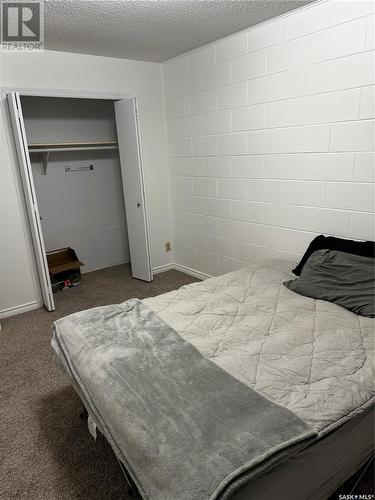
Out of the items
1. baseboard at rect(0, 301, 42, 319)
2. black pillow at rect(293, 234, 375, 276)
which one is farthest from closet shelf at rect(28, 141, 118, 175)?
black pillow at rect(293, 234, 375, 276)

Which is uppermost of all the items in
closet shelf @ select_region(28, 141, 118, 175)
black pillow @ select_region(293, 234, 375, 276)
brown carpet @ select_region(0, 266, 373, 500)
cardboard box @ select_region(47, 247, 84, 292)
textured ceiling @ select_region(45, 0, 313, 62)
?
textured ceiling @ select_region(45, 0, 313, 62)

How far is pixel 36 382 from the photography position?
2.41 m

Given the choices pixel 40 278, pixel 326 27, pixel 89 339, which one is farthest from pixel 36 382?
pixel 326 27

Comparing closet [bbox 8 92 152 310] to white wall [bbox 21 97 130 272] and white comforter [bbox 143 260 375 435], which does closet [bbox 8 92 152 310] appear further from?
white comforter [bbox 143 260 375 435]

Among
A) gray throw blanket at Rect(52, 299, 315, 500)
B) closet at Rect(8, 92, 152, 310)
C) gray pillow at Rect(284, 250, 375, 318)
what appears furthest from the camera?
closet at Rect(8, 92, 152, 310)

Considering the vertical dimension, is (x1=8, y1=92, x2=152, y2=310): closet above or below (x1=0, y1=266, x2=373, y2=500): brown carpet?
above

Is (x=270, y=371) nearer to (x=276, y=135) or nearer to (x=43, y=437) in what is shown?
(x=43, y=437)

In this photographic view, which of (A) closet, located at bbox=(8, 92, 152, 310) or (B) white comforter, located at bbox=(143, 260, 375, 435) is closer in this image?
(B) white comforter, located at bbox=(143, 260, 375, 435)

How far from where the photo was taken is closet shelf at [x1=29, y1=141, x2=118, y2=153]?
145 inches

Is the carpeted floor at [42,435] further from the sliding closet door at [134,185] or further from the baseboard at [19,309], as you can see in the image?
the sliding closet door at [134,185]

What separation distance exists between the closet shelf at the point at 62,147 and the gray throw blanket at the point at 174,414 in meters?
2.58

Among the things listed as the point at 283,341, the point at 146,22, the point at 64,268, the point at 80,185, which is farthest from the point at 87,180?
the point at 283,341

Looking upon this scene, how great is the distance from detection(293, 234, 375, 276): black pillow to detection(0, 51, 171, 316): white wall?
222cm

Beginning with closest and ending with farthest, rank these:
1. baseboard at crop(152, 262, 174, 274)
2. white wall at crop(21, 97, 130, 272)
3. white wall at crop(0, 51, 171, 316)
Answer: white wall at crop(0, 51, 171, 316), white wall at crop(21, 97, 130, 272), baseboard at crop(152, 262, 174, 274)
